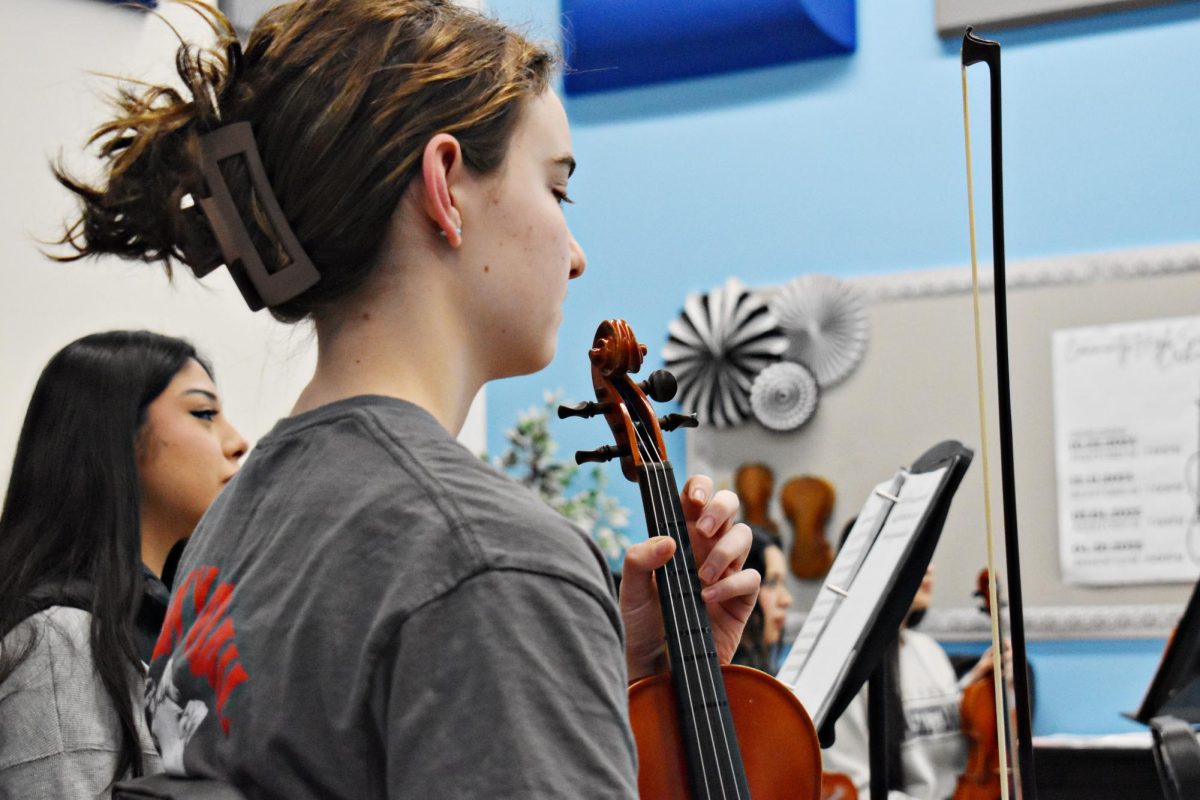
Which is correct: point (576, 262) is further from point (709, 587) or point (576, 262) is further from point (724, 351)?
point (724, 351)

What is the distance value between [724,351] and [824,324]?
0.35 meters

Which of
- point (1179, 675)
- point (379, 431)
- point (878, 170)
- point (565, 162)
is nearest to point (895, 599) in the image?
point (1179, 675)

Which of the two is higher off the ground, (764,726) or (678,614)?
(678,614)

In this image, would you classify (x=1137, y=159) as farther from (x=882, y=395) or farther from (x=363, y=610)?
(x=363, y=610)

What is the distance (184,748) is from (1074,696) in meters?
3.82

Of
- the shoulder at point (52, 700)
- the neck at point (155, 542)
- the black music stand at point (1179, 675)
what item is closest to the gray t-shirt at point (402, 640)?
the shoulder at point (52, 700)

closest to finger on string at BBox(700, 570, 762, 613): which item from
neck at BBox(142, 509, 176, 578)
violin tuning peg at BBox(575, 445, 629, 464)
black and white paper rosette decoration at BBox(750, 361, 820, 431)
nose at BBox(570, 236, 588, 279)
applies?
violin tuning peg at BBox(575, 445, 629, 464)

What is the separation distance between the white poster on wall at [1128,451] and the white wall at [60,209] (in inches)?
94.2

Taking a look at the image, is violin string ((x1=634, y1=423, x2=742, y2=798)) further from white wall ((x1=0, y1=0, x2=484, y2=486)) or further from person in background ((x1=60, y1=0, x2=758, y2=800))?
white wall ((x1=0, y1=0, x2=484, y2=486))

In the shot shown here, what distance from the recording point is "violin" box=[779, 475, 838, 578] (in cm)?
439

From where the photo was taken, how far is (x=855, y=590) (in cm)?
155

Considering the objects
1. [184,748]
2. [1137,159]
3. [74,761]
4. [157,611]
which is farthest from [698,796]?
[1137,159]

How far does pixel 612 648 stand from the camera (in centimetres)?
69

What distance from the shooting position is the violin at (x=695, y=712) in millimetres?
1186
